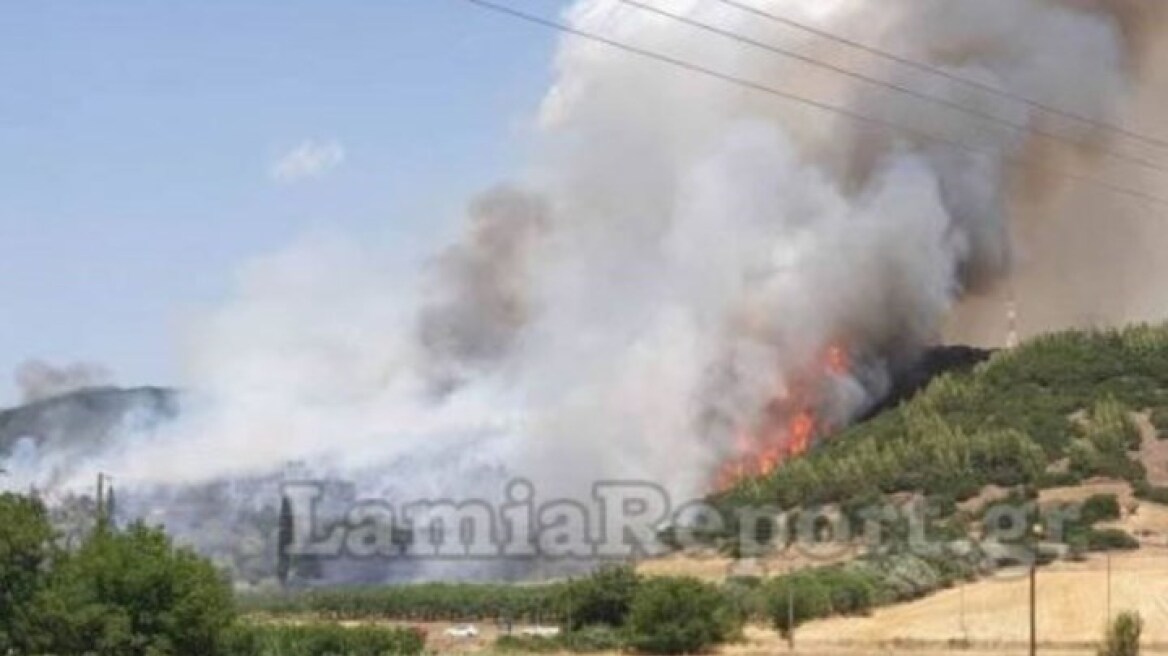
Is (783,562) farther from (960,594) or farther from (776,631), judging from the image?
(776,631)

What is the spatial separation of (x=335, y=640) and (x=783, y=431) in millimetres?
75904

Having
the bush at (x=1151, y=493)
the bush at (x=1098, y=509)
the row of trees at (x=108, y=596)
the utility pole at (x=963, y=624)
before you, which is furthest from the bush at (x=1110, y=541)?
the row of trees at (x=108, y=596)

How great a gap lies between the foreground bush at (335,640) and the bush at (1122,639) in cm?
2768

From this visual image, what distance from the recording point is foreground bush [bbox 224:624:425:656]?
263 ft

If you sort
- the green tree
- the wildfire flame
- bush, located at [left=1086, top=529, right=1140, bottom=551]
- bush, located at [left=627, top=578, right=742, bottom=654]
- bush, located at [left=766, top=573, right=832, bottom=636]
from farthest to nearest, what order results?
the wildfire flame, bush, located at [left=1086, top=529, right=1140, bottom=551], bush, located at [left=766, top=573, right=832, bottom=636], bush, located at [left=627, top=578, right=742, bottom=654], the green tree

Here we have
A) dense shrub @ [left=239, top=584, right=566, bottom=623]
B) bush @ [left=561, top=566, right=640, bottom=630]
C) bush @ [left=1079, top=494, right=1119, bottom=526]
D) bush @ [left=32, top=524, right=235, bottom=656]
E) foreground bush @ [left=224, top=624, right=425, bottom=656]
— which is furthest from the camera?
bush @ [left=1079, top=494, right=1119, bottom=526]

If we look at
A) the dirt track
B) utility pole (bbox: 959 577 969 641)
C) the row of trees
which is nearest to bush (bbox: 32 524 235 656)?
the row of trees

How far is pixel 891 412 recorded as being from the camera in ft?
542

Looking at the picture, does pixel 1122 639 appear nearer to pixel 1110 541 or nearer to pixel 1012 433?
pixel 1110 541

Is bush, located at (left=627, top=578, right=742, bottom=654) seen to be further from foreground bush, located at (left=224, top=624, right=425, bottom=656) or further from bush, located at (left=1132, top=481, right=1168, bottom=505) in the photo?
bush, located at (left=1132, top=481, right=1168, bottom=505)

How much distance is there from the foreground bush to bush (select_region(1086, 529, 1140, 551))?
47.1 meters

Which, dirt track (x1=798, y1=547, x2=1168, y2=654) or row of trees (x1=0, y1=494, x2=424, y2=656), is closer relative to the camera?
row of trees (x1=0, y1=494, x2=424, y2=656)

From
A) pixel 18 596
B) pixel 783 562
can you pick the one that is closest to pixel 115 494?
pixel 783 562

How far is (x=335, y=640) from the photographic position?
278ft
